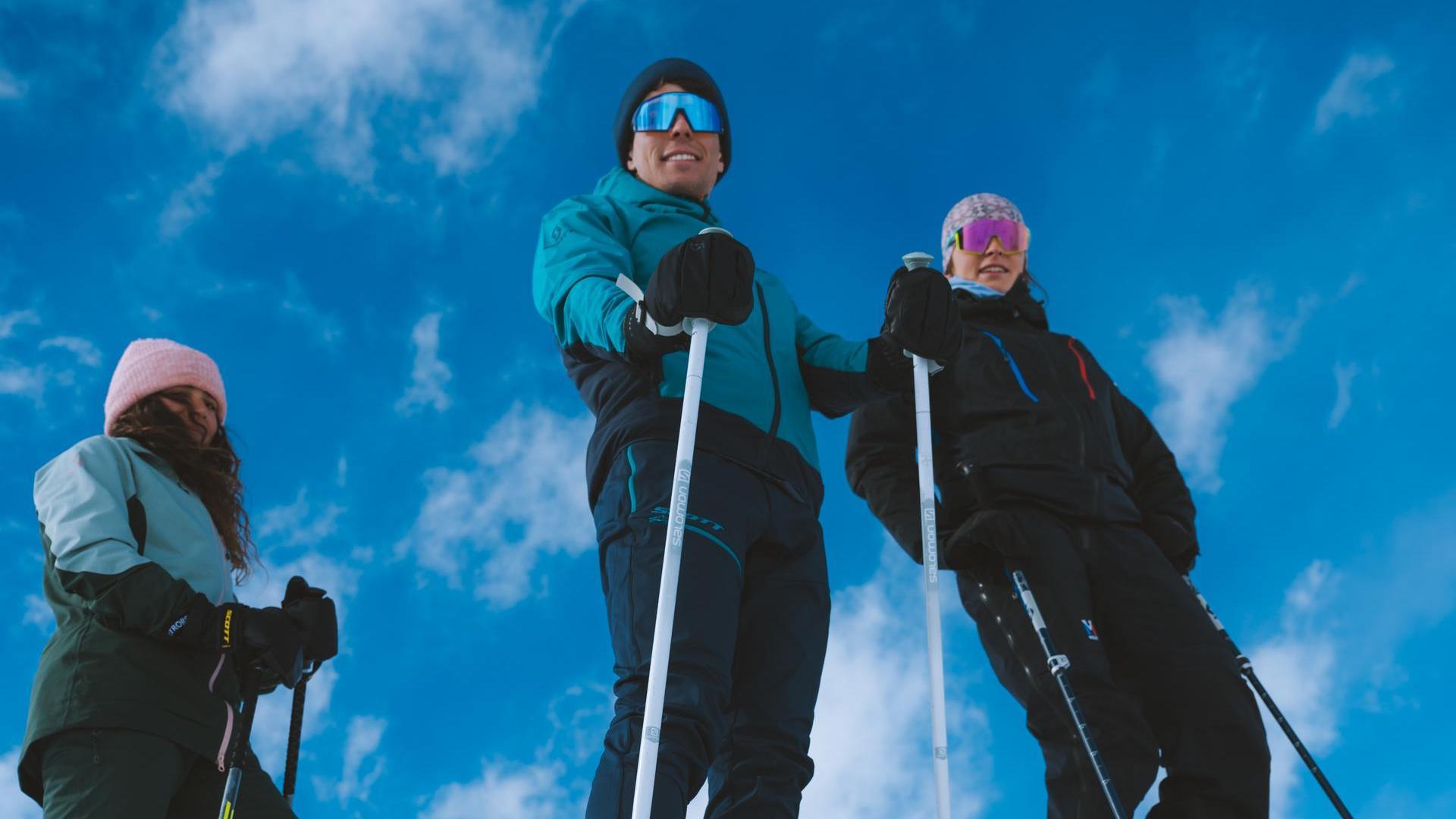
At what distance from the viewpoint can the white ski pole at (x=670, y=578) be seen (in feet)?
9.15

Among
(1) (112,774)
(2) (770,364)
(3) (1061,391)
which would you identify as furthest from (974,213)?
(1) (112,774)

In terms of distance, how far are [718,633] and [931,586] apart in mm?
761

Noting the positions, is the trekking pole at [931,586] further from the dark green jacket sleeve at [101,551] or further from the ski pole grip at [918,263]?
the dark green jacket sleeve at [101,551]

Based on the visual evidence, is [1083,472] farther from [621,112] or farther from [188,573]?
[188,573]

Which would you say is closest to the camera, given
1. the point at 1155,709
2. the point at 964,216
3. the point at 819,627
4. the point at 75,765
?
the point at 75,765

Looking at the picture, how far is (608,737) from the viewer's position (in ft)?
9.87

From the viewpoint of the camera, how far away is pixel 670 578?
306 cm

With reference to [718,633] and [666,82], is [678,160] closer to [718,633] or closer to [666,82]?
[666,82]

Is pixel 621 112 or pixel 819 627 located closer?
pixel 819 627

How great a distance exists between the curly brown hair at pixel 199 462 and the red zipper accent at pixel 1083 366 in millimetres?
3153

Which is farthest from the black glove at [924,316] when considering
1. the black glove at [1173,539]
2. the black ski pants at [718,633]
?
the black glove at [1173,539]

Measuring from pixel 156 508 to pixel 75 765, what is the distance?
2.55ft

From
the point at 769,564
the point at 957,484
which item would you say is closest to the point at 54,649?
the point at 769,564

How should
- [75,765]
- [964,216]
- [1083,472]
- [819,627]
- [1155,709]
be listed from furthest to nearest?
[964,216] → [1083,472] → [1155,709] → [819,627] → [75,765]
